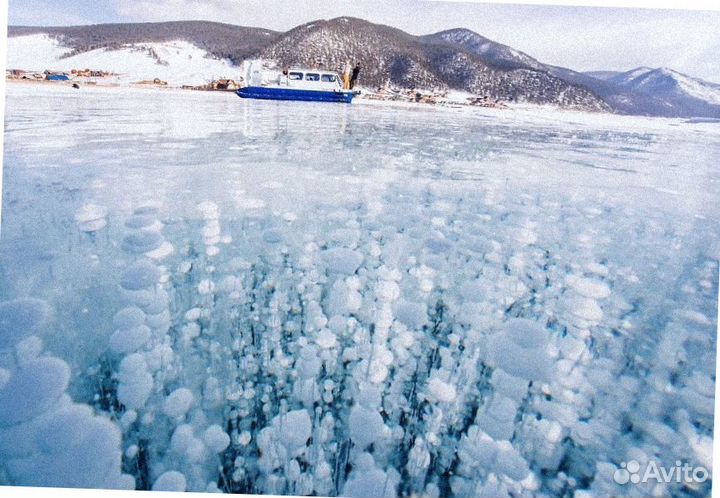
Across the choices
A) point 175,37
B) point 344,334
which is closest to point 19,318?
point 344,334

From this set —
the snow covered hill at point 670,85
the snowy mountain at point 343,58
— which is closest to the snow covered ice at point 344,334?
the snow covered hill at point 670,85

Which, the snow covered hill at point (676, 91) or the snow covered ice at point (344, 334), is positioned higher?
the snow covered hill at point (676, 91)

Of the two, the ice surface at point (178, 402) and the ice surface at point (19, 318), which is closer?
the ice surface at point (178, 402)

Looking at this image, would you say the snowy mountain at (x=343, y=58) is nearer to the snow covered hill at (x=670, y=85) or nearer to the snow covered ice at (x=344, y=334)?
the snow covered hill at (x=670, y=85)

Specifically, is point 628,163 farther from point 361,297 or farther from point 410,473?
point 410,473

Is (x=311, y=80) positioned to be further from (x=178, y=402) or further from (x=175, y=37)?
(x=178, y=402)

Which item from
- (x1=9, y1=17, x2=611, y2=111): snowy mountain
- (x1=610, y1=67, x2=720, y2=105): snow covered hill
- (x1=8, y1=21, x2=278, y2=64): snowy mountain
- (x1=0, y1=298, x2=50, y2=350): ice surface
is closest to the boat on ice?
(x1=8, y1=21, x2=278, y2=64): snowy mountain
